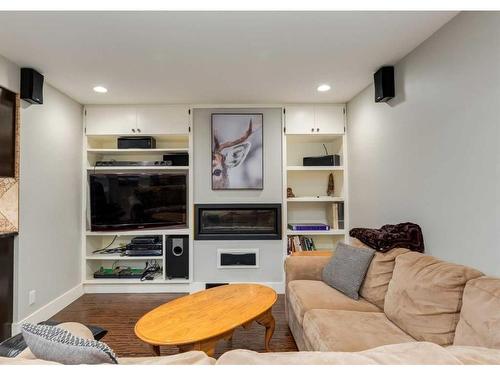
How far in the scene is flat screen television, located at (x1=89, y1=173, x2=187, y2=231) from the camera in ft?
11.7

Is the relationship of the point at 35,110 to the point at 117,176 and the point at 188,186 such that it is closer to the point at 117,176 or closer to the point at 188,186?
the point at 117,176

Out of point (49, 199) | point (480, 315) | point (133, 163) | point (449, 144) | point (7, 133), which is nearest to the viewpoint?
point (480, 315)

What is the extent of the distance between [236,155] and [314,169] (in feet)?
3.21

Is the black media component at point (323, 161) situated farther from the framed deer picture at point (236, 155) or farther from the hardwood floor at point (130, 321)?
the hardwood floor at point (130, 321)

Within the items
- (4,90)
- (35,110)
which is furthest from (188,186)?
(4,90)

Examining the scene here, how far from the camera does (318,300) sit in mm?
2137

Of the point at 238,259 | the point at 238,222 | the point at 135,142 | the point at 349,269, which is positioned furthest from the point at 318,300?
the point at 135,142

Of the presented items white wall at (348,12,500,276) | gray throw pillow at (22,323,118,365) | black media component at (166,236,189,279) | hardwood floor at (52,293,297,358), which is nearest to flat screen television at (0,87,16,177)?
hardwood floor at (52,293,297,358)

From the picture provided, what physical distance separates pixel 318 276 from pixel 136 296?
87.7 inches

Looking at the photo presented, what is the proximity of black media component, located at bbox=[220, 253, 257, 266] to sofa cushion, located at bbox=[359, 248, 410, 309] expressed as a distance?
62.2 inches

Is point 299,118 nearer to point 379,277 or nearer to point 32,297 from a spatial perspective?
point 379,277

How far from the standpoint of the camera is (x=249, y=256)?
11.9ft

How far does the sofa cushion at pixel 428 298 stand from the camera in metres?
1.52
